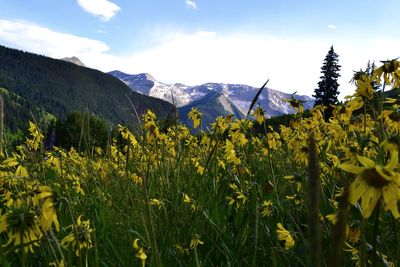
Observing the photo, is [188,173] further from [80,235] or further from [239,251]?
[80,235]

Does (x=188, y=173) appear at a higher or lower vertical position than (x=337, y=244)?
lower

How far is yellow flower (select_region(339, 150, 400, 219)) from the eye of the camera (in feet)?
4.02

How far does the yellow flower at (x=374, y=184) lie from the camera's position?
1226 mm

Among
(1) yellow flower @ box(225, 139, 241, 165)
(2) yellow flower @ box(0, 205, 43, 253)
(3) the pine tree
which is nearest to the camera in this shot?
(2) yellow flower @ box(0, 205, 43, 253)

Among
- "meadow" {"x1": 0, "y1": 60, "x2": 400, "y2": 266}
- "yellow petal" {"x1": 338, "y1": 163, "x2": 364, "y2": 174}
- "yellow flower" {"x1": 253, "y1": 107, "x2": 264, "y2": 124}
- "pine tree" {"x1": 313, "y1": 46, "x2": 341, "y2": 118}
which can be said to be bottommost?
"meadow" {"x1": 0, "y1": 60, "x2": 400, "y2": 266}

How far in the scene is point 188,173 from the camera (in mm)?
4809

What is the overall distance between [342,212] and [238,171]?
3.72m

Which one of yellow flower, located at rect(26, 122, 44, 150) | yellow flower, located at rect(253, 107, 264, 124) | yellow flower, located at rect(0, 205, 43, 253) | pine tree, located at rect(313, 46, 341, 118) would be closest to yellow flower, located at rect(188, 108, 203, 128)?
yellow flower, located at rect(253, 107, 264, 124)

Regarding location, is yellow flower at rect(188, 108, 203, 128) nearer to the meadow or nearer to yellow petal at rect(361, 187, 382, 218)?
the meadow

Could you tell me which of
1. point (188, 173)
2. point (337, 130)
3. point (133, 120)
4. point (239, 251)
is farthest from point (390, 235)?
point (188, 173)

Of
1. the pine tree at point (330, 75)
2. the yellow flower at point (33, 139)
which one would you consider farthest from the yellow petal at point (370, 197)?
the pine tree at point (330, 75)

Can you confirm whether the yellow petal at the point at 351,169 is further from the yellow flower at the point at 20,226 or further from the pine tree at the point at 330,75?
the pine tree at the point at 330,75

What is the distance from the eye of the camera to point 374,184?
1.27m

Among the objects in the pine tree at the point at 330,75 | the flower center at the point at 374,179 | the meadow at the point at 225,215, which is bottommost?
the meadow at the point at 225,215
